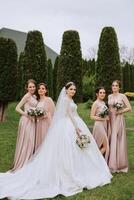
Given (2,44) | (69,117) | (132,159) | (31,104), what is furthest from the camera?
(2,44)

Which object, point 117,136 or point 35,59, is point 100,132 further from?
point 35,59

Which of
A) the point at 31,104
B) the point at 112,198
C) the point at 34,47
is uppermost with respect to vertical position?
the point at 34,47

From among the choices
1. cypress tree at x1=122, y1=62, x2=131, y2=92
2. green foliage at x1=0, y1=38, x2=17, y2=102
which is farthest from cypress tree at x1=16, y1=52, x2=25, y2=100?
cypress tree at x1=122, y1=62, x2=131, y2=92

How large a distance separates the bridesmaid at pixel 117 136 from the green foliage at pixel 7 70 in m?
7.48

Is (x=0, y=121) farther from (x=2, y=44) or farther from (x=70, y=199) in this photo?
(x=70, y=199)

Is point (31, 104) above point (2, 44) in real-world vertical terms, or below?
below

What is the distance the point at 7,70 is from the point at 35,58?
4.56 ft

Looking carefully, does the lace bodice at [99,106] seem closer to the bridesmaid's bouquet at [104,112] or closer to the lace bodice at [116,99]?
the bridesmaid's bouquet at [104,112]

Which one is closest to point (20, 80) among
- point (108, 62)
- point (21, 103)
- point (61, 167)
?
point (108, 62)

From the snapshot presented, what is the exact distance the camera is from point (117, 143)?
9.12 metres

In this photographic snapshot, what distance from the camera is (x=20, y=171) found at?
811 centimetres

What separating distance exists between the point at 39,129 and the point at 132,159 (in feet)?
9.78

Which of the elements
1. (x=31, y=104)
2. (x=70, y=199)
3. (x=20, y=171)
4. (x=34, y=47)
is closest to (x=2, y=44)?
(x=34, y=47)

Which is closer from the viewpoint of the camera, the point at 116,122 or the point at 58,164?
the point at 58,164
